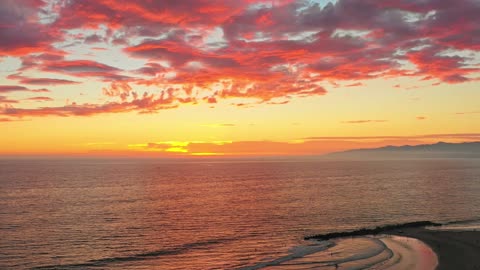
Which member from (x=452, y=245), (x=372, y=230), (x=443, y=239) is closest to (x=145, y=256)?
(x=372, y=230)

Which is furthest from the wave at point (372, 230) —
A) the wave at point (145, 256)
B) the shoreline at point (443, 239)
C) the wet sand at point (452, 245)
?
the wave at point (145, 256)

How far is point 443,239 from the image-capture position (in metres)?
60.1

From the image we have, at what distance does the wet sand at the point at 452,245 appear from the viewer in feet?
156

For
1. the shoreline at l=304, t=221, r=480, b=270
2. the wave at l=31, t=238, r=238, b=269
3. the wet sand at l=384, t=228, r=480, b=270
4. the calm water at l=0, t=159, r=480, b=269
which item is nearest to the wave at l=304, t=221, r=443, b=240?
the shoreline at l=304, t=221, r=480, b=270

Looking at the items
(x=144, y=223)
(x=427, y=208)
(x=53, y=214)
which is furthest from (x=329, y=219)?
(x=53, y=214)

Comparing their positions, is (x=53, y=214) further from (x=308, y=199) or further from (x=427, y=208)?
(x=427, y=208)

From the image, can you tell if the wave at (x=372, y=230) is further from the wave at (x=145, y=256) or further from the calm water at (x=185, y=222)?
the wave at (x=145, y=256)

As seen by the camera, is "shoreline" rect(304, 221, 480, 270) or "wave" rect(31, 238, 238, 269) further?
"wave" rect(31, 238, 238, 269)

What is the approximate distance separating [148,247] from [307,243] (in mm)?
23388

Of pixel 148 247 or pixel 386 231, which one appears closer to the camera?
pixel 148 247

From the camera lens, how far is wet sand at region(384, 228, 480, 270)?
4769 centimetres

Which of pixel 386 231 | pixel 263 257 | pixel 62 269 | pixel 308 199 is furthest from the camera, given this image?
pixel 308 199

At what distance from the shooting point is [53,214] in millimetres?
87500

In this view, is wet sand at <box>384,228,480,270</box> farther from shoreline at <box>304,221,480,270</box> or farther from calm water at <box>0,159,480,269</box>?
calm water at <box>0,159,480,269</box>
